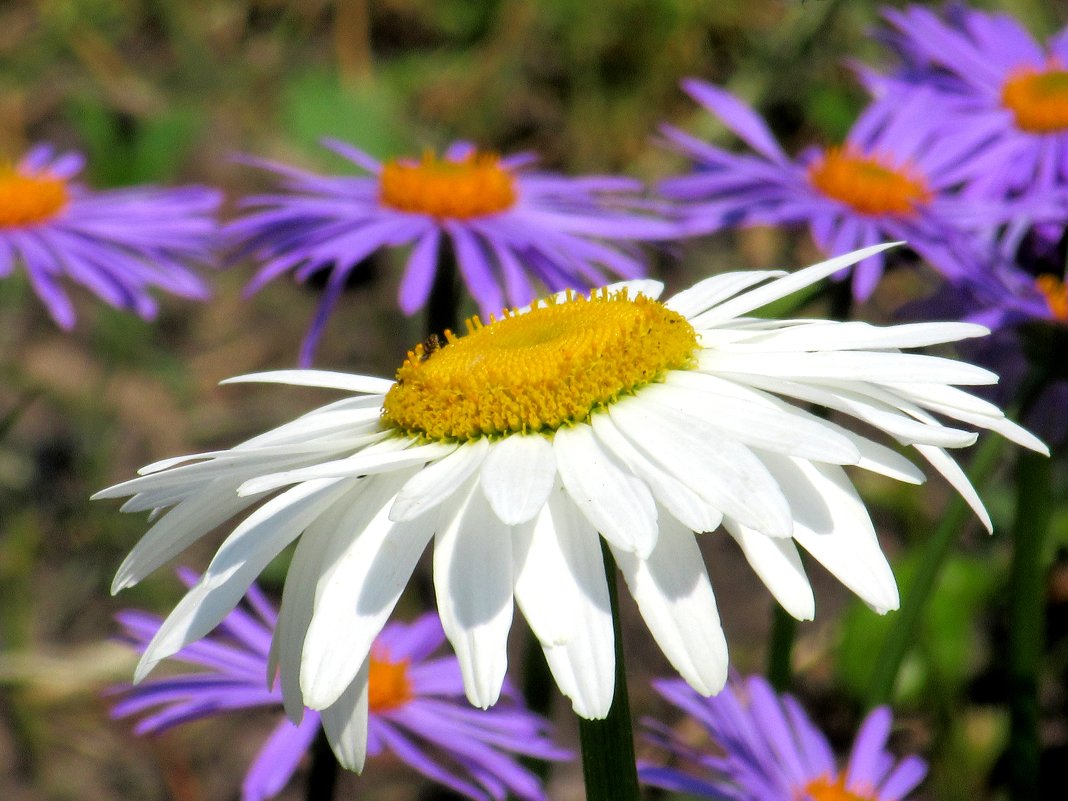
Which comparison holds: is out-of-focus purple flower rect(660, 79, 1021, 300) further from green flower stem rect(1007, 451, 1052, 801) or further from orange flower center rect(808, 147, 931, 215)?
green flower stem rect(1007, 451, 1052, 801)

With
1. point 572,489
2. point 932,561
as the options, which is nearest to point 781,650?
point 932,561

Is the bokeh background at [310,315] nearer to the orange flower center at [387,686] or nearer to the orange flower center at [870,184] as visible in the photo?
the orange flower center at [870,184]

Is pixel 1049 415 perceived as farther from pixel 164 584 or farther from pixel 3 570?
pixel 3 570

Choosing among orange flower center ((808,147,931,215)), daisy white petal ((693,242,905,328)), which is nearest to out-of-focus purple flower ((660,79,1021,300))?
orange flower center ((808,147,931,215))

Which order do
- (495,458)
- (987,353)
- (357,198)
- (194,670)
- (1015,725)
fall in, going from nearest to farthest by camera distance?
(495,458)
(1015,725)
(987,353)
(357,198)
(194,670)

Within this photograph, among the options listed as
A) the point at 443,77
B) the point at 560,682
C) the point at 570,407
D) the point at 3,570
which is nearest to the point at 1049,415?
the point at 570,407

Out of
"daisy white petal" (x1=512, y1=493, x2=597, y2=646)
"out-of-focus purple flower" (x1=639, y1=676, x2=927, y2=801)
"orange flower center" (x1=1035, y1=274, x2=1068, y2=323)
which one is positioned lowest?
"out-of-focus purple flower" (x1=639, y1=676, x2=927, y2=801)
